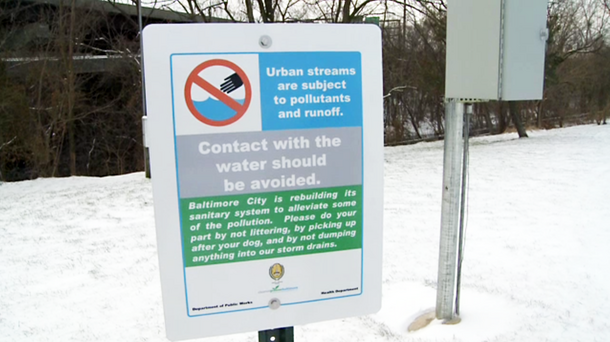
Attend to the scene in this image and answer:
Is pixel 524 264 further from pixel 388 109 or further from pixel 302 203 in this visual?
pixel 388 109

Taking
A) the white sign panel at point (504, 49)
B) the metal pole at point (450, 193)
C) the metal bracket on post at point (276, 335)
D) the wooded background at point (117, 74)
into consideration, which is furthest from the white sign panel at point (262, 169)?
the wooded background at point (117, 74)

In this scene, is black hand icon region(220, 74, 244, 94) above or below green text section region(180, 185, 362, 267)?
above

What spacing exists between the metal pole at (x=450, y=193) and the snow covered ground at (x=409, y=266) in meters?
0.38

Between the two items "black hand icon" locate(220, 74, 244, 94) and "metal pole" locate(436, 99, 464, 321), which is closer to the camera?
"black hand icon" locate(220, 74, 244, 94)

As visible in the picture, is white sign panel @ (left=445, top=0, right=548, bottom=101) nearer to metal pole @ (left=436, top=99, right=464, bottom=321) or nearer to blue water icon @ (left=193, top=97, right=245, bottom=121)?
metal pole @ (left=436, top=99, right=464, bottom=321)

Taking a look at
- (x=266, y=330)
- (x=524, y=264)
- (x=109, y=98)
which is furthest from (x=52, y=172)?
(x=266, y=330)

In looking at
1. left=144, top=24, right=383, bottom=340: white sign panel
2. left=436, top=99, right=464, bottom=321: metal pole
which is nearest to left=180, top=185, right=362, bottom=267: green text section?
left=144, top=24, right=383, bottom=340: white sign panel

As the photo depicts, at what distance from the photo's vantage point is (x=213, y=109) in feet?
5.09

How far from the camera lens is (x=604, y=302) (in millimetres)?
3992

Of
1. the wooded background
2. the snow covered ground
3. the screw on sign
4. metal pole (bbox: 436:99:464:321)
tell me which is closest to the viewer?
the screw on sign

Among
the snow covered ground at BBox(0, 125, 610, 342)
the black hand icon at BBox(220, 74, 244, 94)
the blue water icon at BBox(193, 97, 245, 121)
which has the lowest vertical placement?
the snow covered ground at BBox(0, 125, 610, 342)

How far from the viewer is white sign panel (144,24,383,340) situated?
60.8 inches

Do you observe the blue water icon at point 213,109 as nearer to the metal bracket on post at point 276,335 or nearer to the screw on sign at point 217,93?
the screw on sign at point 217,93

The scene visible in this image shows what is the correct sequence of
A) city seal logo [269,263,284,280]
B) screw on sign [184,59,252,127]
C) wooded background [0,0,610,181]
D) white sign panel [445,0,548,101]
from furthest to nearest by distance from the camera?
wooded background [0,0,610,181] < white sign panel [445,0,548,101] < city seal logo [269,263,284,280] < screw on sign [184,59,252,127]
